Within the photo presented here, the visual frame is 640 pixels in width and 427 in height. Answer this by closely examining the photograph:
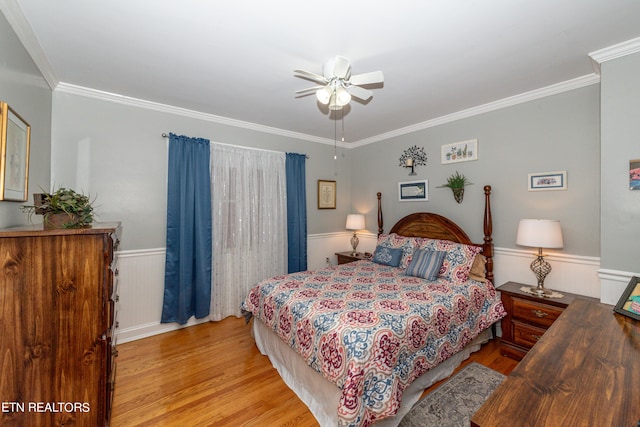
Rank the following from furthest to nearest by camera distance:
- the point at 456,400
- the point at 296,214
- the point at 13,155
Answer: the point at 296,214 < the point at 456,400 < the point at 13,155

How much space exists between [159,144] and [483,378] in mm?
4038

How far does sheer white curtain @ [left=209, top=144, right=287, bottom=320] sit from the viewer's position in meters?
3.39

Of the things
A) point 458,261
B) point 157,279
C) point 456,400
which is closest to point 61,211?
point 157,279

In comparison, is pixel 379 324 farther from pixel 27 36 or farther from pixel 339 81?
pixel 27 36

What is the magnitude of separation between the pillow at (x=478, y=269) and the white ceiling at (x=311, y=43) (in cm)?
178

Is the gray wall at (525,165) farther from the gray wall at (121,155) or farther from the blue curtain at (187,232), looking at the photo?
the gray wall at (121,155)

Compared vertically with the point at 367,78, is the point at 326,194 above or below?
below

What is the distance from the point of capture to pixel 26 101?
1.91 meters

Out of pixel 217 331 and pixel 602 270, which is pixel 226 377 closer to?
pixel 217 331

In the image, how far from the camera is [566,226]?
2.57 m

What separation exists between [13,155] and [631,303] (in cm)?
382

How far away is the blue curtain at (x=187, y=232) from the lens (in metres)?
3.07

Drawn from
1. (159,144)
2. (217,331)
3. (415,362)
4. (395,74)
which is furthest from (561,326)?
(159,144)

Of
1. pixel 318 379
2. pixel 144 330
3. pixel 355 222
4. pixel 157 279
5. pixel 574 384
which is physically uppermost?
pixel 355 222
